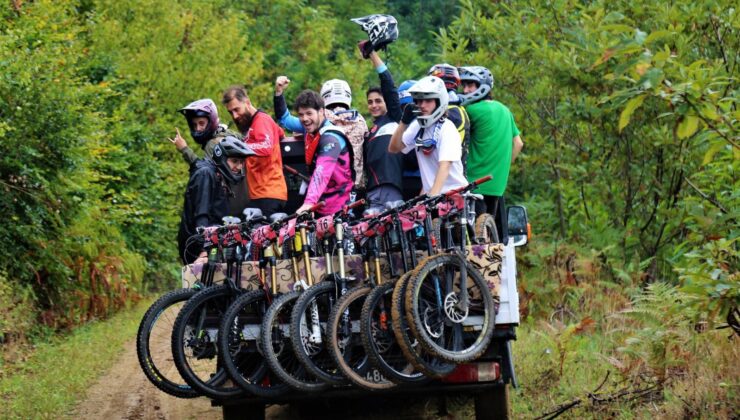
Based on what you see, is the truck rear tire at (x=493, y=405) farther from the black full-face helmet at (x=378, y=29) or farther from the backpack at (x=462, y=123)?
the black full-face helmet at (x=378, y=29)

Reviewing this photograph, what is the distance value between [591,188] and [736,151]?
9046 millimetres

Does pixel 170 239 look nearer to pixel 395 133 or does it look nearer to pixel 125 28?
pixel 125 28

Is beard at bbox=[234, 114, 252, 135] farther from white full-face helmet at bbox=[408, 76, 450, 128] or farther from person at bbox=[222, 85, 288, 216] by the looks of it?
white full-face helmet at bbox=[408, 76, 450, 128]

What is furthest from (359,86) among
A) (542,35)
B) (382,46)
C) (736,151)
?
(736,151)

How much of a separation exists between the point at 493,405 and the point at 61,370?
623 cm

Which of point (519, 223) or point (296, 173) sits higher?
point (296, 173)

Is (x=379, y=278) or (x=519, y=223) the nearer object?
(x=379, y=278)

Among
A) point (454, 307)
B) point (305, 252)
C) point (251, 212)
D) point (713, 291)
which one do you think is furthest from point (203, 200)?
point (713, 291)

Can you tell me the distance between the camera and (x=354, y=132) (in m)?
10.3

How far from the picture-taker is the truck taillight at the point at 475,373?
808 cm

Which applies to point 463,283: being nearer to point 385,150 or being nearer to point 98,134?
point 385,150

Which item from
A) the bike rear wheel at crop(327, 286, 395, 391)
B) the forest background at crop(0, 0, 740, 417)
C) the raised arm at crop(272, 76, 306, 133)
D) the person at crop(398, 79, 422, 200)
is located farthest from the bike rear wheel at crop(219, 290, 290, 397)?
the raised arm at crop(272, 76, 306, 133)

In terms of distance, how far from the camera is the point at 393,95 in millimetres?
Answer: 9914

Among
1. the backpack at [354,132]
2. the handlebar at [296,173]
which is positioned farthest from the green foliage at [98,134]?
the backpack at [354,132]
